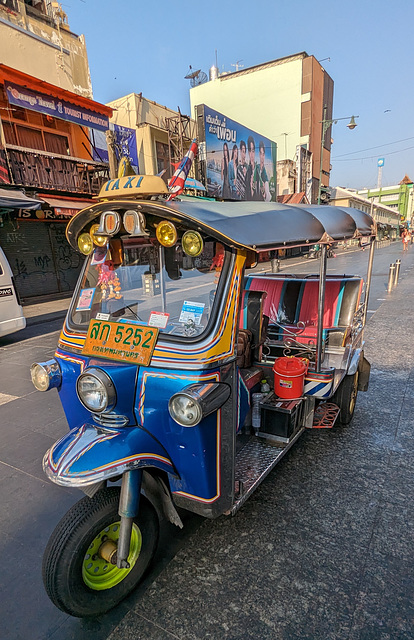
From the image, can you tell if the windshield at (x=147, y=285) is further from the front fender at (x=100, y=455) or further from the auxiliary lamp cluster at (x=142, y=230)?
the front fender at (x=100, y=455)

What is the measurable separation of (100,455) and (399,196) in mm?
96552

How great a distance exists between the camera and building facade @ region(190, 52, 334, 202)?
3278 cm

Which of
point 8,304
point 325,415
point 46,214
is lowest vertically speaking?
point 325,415

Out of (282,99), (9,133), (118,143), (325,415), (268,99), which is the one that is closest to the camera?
(325,415)

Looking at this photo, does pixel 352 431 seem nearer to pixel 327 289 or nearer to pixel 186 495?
pixel 327 289

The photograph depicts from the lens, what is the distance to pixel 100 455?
192cm

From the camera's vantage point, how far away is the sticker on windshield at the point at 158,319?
2.38 m

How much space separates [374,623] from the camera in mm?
1982

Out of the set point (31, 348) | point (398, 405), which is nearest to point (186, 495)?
point (398, 405)

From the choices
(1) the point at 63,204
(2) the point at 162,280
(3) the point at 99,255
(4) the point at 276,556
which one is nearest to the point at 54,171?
(1) the point at 63,204

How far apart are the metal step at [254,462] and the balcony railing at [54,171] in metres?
12.1

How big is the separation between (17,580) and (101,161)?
15.7 meters

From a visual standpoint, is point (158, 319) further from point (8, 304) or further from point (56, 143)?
point (56, 143)

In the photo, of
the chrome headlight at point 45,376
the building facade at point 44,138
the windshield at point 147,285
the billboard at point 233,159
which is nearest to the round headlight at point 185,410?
the windshield at point 147,285
